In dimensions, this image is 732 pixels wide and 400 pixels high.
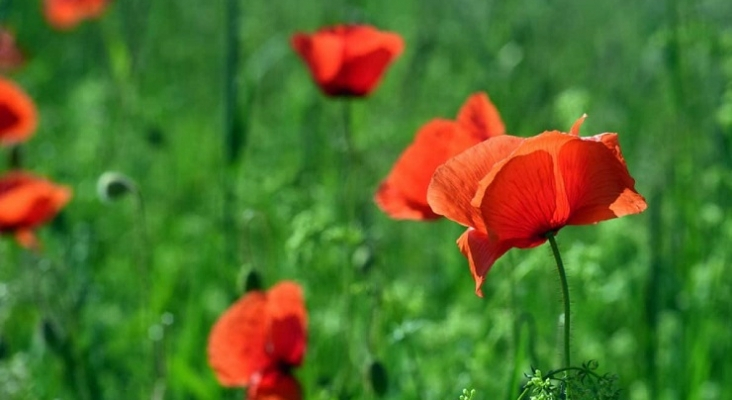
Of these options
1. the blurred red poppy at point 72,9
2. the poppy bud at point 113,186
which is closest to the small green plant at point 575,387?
the poppy bud at point 113,186

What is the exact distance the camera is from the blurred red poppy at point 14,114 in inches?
127

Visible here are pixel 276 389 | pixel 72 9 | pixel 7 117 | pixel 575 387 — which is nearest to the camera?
pixel 575 387

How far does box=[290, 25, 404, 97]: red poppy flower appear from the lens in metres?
2.55

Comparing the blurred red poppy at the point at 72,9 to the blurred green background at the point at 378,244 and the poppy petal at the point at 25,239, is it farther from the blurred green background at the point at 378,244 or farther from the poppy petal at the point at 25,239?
the poppy petal at the point at 25,239

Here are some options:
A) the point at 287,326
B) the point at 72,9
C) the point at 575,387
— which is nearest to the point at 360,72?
the point at 287,326

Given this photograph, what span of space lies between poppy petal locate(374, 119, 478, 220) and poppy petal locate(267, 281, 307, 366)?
26 cm

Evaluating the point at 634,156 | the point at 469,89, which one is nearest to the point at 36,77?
the point at 469,89

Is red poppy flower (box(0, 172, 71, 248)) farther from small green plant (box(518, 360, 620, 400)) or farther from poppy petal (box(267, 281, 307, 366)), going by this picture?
small green plant (box(518, 360, 620, 400))

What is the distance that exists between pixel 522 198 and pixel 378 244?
4.00 ft

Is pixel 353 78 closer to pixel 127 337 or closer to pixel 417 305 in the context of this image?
pixel 417 305

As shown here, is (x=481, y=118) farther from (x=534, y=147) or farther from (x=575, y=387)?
(x=575, y=387)

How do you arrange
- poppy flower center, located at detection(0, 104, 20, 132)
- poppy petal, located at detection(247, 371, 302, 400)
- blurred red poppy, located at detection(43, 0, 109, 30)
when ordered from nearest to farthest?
poppy petal, located at detection(247, 371, 302, 400), poppy flower center, located at detection(0, 104, 20, 132), blurred red poppy, located at detection(43, 0, 109, 30)

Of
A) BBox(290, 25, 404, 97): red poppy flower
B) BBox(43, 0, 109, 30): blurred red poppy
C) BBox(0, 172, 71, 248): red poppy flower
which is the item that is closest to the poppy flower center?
BBox(0, 172, 71, 248): red poppy flower

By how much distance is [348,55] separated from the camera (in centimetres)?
255
